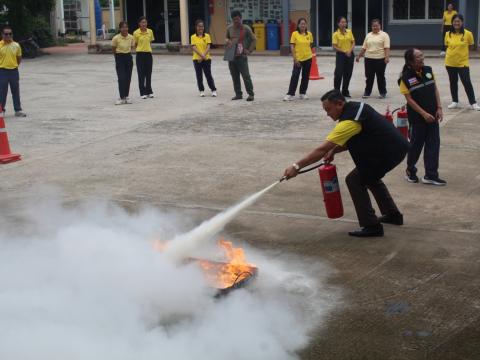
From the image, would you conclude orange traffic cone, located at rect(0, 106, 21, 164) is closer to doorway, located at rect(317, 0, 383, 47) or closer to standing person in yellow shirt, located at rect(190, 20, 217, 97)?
standing person in yellow shirt, located at rect(190, 20, 217, 97)

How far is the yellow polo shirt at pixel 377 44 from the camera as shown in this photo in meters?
14.2

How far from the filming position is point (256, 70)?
2114 centimetres

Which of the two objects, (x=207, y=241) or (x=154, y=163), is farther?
(x=154, y=163)

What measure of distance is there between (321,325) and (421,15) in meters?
23.3

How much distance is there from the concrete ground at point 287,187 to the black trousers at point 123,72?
48 cm

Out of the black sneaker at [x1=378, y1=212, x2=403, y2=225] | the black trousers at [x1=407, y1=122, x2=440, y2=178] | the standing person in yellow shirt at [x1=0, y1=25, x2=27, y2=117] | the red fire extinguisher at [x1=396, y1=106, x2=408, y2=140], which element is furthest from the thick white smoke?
the standing person in yellow shirt at [x1=0, y1=25, x2=27, y2=117]

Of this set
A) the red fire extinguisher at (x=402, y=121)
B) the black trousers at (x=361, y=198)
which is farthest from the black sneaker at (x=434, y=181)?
the black trousers at (x=361, y=198)

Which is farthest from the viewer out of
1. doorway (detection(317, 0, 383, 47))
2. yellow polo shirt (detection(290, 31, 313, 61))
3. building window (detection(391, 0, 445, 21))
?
doorway (detection(317, 0, 383, 47))

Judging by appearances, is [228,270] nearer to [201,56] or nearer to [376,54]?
[376,54]

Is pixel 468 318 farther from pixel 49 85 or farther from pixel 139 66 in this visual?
pixel 49 85

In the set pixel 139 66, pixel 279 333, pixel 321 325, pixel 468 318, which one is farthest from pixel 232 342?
pixel 139 66

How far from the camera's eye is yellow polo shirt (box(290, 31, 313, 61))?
48.1 feet

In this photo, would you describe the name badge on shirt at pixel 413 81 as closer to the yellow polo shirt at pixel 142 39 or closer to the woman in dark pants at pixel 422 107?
the woman in dark pants at pixel 422 107

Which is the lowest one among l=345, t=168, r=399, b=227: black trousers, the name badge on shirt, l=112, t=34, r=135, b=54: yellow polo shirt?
l=345, t=168, r=399, b=227: black trousers
